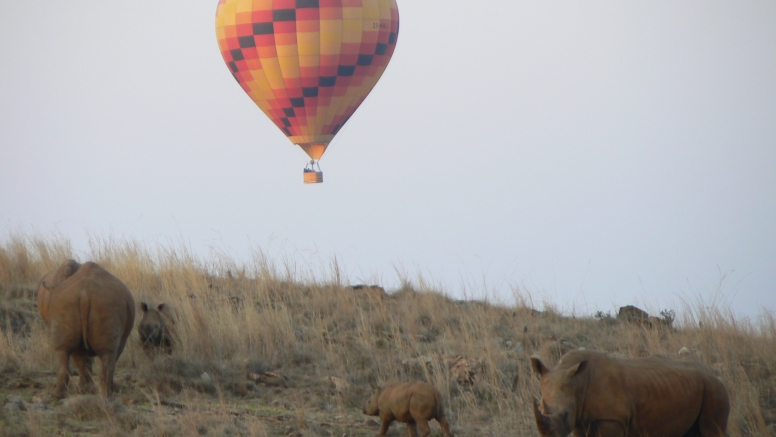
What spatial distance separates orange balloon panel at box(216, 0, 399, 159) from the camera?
71.8 feet

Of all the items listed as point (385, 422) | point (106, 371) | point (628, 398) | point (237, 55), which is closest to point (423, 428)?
point (385, 422)

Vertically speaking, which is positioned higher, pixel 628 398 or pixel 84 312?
pixel 84 312

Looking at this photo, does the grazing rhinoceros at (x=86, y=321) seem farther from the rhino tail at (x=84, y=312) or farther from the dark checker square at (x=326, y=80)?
the dark checker square at (x=326, y=80)

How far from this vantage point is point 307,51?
2217 cm

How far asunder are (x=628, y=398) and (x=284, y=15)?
17.8 meters

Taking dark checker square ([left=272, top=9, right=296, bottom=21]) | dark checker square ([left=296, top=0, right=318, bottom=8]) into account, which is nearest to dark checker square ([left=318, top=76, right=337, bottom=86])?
dark checker square ([left=272, top=9, right=296, bottom=21])

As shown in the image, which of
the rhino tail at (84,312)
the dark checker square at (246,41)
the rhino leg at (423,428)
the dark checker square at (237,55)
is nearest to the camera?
the rhino leg at (423,428)

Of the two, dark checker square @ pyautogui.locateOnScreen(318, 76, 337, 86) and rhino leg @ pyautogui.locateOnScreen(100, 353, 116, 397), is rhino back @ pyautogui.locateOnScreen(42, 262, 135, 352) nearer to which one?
rhino leg @ pyautogui.locateOnScreen(100, 353, 116, 397)

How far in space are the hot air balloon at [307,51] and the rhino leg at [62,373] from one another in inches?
621

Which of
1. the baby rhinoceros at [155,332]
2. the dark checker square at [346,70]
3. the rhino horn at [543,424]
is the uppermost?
the dark checker square at [346,70]

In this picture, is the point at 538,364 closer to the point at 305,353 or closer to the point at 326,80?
the point at 305,353

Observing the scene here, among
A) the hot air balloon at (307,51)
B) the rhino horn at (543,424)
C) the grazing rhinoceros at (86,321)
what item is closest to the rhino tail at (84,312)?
the grazing rhinoceros at (86,321)

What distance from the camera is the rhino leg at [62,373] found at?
23.1 ft

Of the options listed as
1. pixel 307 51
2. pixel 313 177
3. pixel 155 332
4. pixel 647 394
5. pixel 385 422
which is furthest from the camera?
pixel 313 177
